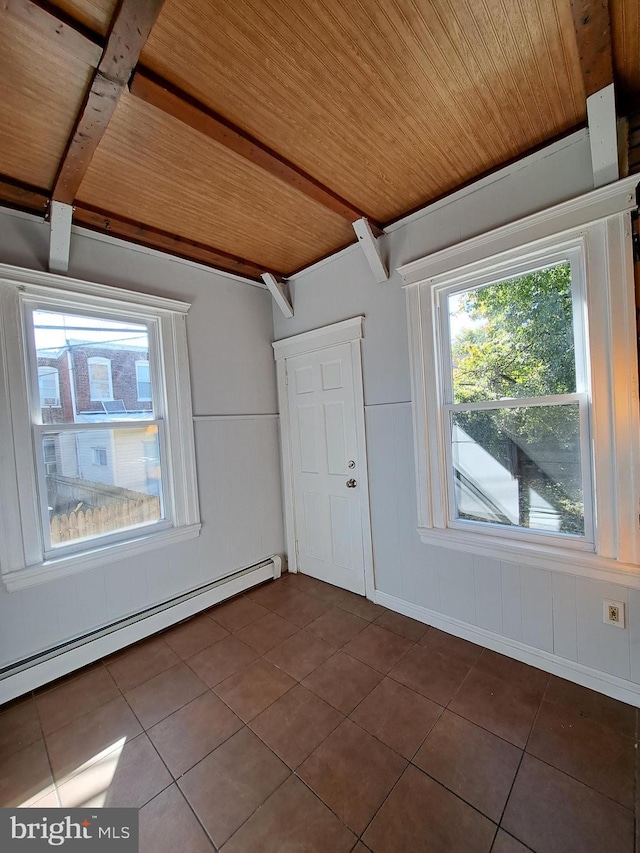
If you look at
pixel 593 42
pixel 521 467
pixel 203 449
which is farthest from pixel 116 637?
pixel 593 42

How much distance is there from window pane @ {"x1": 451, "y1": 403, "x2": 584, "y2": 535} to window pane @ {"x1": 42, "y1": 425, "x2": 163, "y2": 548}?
2169 mm

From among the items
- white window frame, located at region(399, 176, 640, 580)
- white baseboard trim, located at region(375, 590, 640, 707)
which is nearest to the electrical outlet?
white window frame, located at region(399, 176, 640, 580)

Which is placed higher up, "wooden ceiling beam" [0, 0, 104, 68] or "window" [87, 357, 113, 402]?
"wooden ceiling beam" [0, 0, 104, 68]

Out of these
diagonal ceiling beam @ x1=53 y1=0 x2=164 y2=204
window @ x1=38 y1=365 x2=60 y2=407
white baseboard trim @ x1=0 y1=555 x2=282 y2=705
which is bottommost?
white baseboard trim @ x1=0 y1=555 x2=282 y2=705

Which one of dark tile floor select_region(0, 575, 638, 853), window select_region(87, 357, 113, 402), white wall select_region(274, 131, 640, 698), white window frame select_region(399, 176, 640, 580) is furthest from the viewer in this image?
window select_region(87, 357, 113, 402)

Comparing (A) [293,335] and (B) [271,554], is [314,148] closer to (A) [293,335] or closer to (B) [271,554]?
(A) [293,335]

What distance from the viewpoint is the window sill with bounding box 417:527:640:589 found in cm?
164

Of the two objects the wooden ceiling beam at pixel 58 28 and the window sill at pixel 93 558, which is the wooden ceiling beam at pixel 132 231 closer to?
the wooden ceiling beam at pixel 58 28

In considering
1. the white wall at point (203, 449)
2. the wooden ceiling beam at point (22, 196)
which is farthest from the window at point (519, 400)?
the wooden ceiling beam at point (22, 196)

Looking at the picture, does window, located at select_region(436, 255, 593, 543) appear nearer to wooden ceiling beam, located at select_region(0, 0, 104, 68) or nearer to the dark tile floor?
the dark tile floor

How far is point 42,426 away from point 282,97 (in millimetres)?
2124

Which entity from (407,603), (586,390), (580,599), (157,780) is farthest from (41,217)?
(580,599)

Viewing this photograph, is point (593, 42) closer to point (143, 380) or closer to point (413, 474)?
point (413, 474)

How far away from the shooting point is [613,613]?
5.48ft
